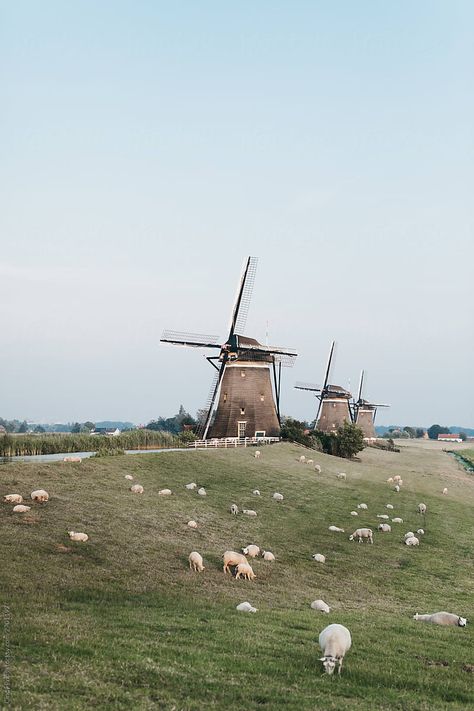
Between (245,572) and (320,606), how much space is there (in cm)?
342

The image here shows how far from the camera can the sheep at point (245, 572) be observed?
19.7 metres

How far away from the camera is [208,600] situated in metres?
16.5

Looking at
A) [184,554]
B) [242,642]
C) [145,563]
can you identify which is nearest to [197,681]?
[242,642]

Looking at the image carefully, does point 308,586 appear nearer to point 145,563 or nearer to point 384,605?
point 384,605

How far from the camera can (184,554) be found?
70.0ft

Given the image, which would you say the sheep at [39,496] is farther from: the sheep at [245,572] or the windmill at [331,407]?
the windmill at [331,407]

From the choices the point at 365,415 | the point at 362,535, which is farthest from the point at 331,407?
the point at 362,535

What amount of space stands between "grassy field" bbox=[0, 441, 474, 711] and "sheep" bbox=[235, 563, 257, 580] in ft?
1.44

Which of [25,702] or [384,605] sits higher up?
[25,702]

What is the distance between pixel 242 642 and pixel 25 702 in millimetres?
5148

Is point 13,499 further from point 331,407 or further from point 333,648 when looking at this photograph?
point 331,407

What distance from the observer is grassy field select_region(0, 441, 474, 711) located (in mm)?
9891

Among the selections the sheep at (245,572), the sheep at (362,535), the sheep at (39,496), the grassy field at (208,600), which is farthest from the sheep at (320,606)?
the sheep at (39,496)

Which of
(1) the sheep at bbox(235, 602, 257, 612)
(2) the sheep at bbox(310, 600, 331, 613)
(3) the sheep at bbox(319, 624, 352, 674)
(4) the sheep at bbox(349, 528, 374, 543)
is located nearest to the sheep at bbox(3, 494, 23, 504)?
(1) the sheep at bbox(235, 602, 257, 612)
